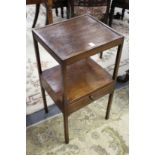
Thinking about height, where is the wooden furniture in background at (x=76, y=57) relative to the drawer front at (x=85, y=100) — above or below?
above

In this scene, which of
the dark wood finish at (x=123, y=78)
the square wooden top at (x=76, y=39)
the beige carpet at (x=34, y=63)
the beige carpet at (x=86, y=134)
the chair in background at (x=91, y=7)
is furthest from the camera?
the chair in background at (x=91, y=7)

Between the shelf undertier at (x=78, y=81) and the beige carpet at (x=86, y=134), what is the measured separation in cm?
32

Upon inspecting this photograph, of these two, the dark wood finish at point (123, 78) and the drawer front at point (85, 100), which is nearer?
the drawer front at point (85, 100)

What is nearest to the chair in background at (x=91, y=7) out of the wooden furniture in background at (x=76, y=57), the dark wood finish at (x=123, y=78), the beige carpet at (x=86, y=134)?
the dark wood finish at (x=123, y=78)

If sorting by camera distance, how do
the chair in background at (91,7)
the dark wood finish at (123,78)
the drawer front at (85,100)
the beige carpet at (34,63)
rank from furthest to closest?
the chair in background at (91,7) → the dark wood finish at (123,78) → the beige carpet at (34,63) → the drawer front at (85,100)

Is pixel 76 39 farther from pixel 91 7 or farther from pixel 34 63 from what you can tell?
pixel 91 7

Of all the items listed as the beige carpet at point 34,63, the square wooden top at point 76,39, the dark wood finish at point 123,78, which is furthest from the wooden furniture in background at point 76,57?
the dark wood finish at point 123,78

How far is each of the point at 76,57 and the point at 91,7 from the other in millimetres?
1311

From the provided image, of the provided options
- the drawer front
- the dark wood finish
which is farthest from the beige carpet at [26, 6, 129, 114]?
the drawer front

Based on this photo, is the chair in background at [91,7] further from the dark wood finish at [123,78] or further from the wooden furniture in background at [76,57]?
the wooden furniture in background at [76,57]

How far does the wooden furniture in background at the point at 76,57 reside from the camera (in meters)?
1.00

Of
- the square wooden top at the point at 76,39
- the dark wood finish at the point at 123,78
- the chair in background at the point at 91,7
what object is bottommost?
the dark wood finish at the point at 123,78
